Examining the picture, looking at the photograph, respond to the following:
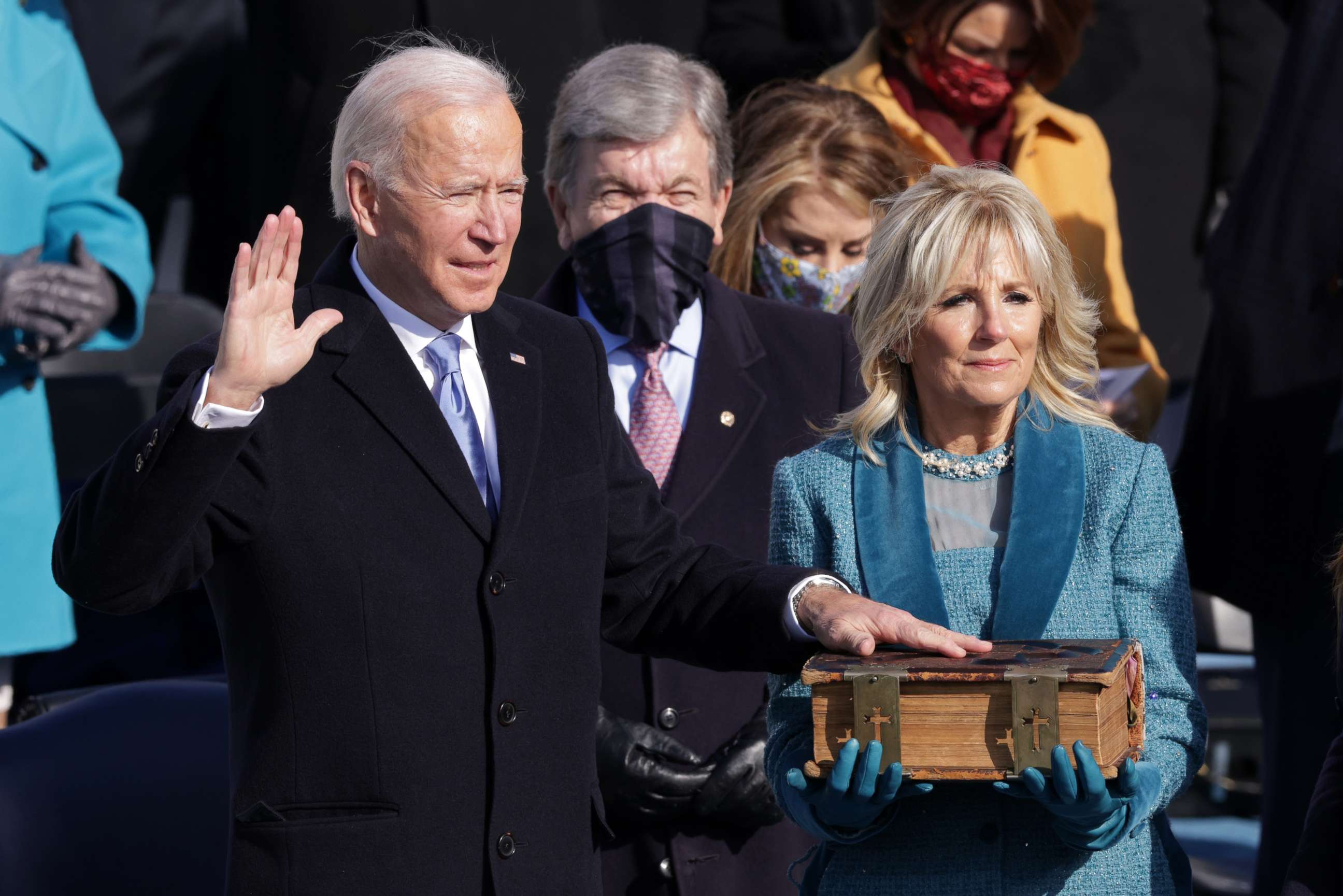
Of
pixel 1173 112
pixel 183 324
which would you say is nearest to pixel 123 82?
pixel 183 324

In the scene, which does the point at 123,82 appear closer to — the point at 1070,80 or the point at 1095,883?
the point at 1070,80

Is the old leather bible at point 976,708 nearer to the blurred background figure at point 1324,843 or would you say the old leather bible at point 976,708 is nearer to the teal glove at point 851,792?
the teal glove at point 851,792

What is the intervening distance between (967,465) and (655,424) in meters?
0.86

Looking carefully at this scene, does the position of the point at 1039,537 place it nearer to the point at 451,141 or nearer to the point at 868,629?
the point at 868,629

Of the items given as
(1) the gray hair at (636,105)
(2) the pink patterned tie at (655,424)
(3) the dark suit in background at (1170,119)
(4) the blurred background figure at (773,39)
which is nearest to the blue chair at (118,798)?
(2) the pink patterned tie at (655,424)

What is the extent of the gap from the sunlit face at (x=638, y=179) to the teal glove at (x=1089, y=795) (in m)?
1.53

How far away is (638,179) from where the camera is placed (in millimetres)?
3650

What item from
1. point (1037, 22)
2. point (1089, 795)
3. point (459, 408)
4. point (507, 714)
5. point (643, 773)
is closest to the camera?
point (1089, 795)

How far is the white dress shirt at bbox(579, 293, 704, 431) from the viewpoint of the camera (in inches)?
143

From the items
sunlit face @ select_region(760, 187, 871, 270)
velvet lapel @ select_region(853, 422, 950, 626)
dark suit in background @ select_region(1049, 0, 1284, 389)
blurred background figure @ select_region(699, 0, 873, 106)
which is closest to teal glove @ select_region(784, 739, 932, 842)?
velvet lapel @ select_region(853, 422, 950, 626)

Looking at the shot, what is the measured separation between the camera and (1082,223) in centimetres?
467

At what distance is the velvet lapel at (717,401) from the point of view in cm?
352

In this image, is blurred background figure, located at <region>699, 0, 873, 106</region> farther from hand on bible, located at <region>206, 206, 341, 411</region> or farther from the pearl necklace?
hand on bible, located at <region>206, 206, 341, 411</region>

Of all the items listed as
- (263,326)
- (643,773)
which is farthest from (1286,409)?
(263,326)
